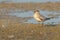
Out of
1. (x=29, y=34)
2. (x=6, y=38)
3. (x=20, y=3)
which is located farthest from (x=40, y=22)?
(x=20, y=3)

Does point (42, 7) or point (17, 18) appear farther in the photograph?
point (42, 7)

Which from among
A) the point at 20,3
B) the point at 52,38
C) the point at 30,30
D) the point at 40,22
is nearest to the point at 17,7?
the point at 20,3

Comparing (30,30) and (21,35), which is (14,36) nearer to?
(21,35)

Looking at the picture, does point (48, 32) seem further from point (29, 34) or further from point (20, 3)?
point (20, 3)

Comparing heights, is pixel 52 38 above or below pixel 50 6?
above

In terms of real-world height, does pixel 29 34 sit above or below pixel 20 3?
above

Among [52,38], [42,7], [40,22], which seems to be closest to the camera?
[52,38]

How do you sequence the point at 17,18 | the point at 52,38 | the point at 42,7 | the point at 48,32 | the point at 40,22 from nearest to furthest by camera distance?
the point at 52,38
the point at 48,32
the point at 40,22
the point at 17,18
the point at 42,7

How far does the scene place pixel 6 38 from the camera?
39.6ft

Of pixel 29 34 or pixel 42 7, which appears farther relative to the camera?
pixel 42 7

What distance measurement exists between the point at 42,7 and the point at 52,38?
13740mm

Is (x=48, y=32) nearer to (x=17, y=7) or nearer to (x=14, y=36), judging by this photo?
(x=14, y=36)

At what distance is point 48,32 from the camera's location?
1310 centimetres

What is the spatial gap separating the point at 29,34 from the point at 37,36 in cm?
52
